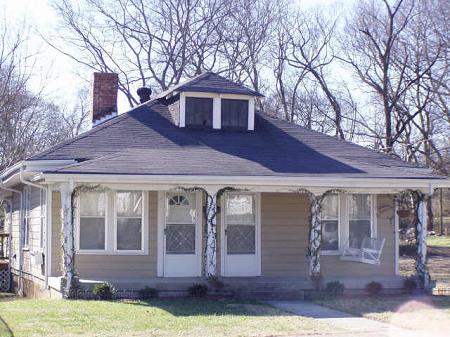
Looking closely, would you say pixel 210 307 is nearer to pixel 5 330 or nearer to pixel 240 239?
pixel 240 239

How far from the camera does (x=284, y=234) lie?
54.5ft

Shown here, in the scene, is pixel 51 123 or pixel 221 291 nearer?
pixel 221 291

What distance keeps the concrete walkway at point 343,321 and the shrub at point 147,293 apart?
2.25 metres

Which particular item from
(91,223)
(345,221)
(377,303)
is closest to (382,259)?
(345,221)

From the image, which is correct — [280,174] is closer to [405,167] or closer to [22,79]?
[405,167]

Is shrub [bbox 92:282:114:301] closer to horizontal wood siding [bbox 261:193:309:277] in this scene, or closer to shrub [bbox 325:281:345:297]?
horizontal wood siding [bbox 261:193:309:277]

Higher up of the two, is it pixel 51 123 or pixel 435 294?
pixel 51 123

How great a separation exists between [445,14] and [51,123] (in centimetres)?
2217

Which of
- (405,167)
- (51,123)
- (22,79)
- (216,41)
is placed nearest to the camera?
(405,167)

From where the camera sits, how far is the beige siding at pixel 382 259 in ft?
55.3

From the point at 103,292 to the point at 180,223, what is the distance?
284 centimetres

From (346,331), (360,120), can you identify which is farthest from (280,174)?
(360,120)

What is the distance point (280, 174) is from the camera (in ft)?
48.6

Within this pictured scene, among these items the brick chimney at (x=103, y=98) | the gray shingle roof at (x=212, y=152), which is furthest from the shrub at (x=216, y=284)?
the brick chimney at (x=103, y=98)
